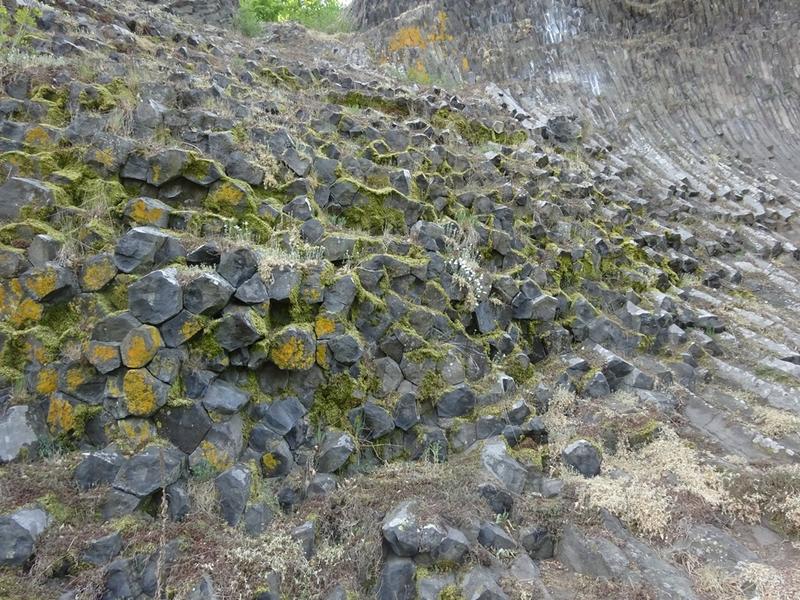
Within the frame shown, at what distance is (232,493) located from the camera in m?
4.69

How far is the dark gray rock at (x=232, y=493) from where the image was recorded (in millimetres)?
4637

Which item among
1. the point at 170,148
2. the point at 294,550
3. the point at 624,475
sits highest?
the point at 170,148

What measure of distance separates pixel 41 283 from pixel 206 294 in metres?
1.29

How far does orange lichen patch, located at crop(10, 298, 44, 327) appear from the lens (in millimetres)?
5020

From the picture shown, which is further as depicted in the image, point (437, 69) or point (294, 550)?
point (437, 69)

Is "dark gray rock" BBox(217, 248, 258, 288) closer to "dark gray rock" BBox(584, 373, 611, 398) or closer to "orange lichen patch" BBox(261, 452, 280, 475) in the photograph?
"orange lichen patch" BBox(261, 452, 280, 475)

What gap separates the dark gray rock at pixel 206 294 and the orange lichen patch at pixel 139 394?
680 millimetres

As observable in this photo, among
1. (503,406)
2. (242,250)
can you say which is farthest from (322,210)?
(503,406)

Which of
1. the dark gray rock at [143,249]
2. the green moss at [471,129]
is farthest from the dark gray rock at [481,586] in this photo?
the green moss at [471,129]

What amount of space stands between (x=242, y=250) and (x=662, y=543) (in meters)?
4.20

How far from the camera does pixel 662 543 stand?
4.97 meters

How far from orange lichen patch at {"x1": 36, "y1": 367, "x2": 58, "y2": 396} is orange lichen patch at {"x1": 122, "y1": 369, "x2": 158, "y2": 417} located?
530 millimetres

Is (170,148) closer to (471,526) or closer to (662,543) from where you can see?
(471,526)

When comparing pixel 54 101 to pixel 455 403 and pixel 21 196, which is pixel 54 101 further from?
pixel 455 403
